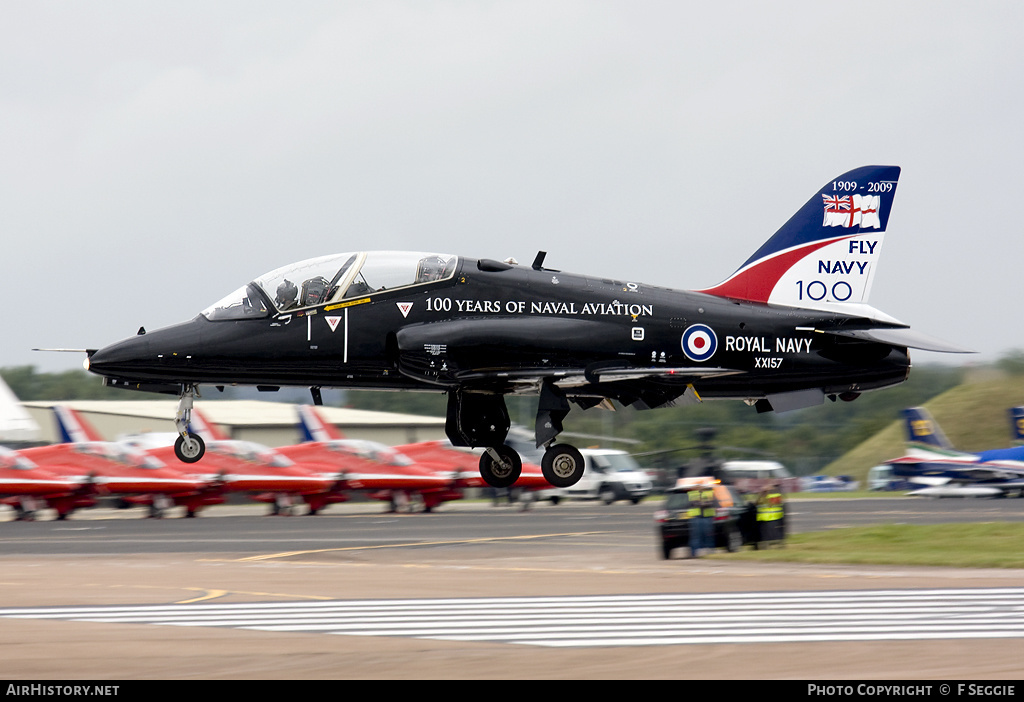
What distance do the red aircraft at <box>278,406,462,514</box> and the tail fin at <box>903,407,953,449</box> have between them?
30423 millimetres

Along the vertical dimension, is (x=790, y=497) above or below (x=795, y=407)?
below

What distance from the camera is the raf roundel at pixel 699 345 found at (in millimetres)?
20641

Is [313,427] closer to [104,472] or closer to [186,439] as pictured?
[104,472]

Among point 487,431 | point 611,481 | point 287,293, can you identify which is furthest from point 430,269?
point 611,481

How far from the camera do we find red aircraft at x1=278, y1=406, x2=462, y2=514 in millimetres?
66688

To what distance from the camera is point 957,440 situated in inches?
3386

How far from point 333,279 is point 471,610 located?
13250 millimetres

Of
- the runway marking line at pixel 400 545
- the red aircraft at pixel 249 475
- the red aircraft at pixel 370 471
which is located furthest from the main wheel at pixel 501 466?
the red aircraft at pixel 370 471

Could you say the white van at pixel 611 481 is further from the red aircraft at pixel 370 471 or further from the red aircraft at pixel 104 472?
the red aircraft at pixel 104 472

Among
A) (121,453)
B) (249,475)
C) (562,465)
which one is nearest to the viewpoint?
(562,465)

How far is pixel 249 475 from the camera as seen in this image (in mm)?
65438

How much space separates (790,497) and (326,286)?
2872 inches

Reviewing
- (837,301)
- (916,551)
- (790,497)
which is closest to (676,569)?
(916,551)
